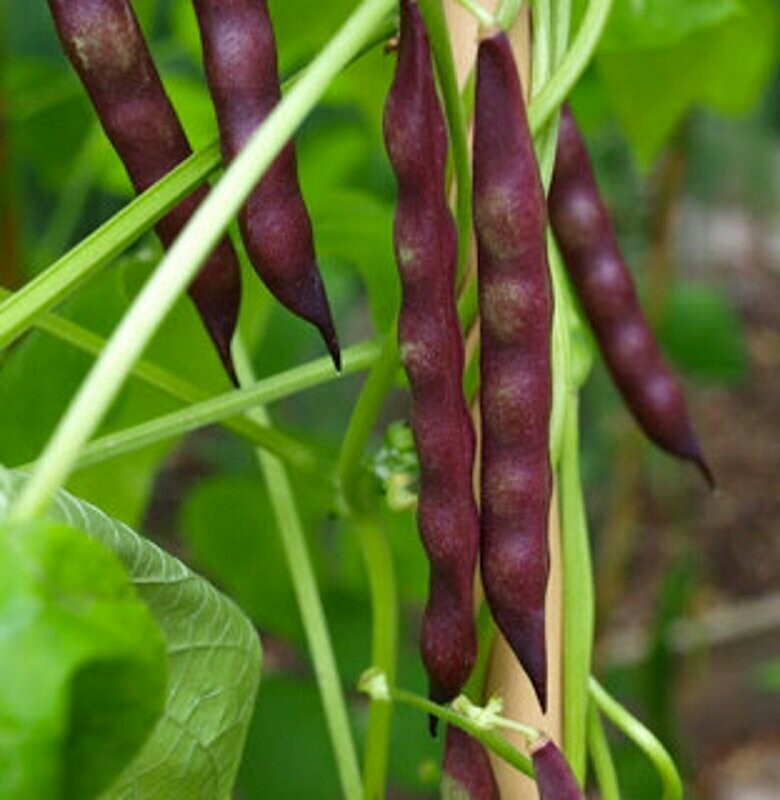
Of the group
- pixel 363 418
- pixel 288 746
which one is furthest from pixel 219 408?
pixel 288 746

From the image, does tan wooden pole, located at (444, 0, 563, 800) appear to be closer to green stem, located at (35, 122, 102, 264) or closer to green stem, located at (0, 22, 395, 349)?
green stem, located at (0, 22, 395, 349)

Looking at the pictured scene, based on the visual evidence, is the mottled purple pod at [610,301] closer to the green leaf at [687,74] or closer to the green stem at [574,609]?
the green stem at [574,609]

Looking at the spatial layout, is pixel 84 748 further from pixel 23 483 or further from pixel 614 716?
pixel 614 716

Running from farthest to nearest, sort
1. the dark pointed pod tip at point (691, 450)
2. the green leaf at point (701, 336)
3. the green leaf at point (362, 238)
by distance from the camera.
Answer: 1. the green leaf at point (701, 336)
2. the green leaf at point (362, 238)
3. the dark pointed pod tip at point (691, 450)

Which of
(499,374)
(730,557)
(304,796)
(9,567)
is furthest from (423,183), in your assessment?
(730,557)

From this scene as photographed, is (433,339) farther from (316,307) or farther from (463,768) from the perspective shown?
(463,768)

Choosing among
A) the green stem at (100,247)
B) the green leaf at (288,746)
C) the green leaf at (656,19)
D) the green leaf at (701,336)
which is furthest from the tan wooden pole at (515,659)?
the green leaf at (701,336)
